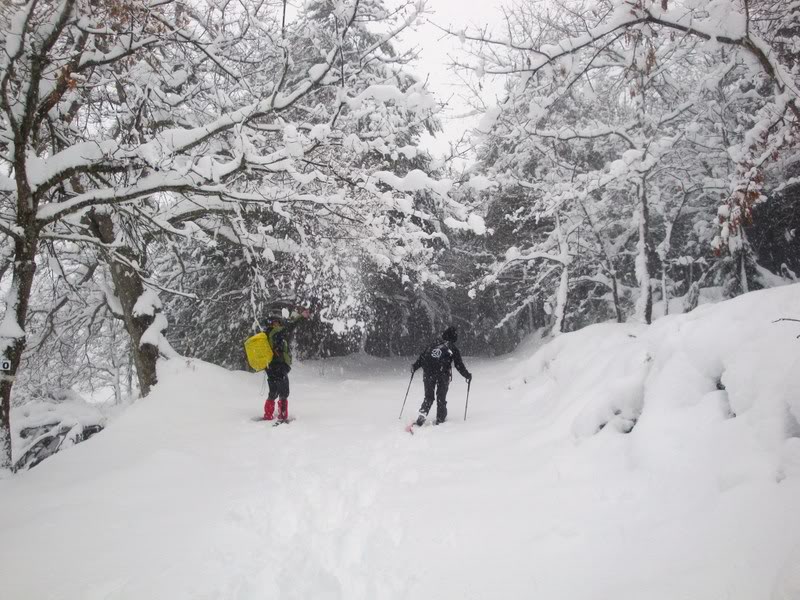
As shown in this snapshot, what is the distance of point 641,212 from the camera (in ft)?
35.2

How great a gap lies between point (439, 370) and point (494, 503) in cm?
368

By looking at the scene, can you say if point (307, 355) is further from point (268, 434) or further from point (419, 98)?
point (419, 98)

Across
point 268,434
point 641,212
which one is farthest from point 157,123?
point 641,212

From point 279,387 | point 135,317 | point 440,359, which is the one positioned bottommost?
point 279,387

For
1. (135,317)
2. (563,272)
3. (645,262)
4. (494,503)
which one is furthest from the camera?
(563,272)

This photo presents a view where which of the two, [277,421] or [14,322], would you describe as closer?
[14,322]

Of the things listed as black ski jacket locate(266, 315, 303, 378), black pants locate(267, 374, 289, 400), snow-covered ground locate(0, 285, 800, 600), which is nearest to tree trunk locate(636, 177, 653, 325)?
snow-covered ground locate(0, 285, 800, 600)

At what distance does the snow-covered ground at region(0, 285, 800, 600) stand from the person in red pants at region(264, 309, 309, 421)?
57.7 inches

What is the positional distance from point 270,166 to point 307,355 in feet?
34.7

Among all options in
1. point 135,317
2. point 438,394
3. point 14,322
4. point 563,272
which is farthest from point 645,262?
point 14,322

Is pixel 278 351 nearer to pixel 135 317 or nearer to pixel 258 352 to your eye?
pixel 258 352

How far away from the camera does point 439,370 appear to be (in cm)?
734

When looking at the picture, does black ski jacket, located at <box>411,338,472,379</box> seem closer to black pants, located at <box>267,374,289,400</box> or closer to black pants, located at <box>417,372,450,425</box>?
black pants, located at <box>417,372,450,425</box>

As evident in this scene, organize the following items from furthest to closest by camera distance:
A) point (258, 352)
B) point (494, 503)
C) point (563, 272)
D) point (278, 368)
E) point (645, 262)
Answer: point (563, 272), point (645, 262), point (278, 368), point (258, 352), point (494, 503)
